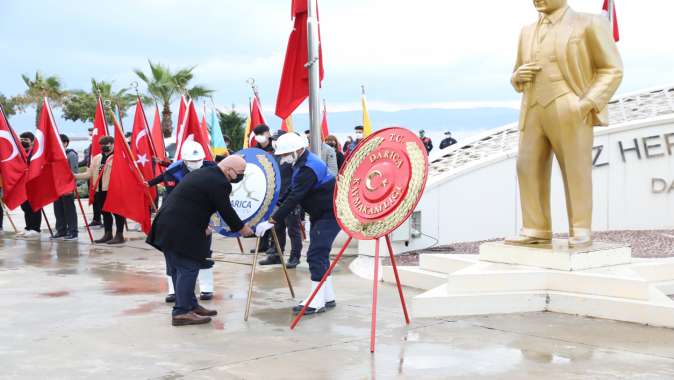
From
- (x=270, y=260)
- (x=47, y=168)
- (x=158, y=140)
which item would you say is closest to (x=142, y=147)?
(x=47, y=168)

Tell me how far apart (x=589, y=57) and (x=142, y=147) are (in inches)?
356

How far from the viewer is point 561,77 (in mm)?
7695

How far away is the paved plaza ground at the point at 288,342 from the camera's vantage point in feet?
18.5

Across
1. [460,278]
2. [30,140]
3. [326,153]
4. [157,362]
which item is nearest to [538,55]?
[460,278]

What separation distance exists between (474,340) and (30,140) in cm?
1213

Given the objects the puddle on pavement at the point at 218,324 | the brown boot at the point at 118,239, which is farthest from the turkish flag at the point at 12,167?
the puddle on pavement at the point at 218,324

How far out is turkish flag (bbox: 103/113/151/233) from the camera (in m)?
13.2

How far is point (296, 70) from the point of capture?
12.2 metres

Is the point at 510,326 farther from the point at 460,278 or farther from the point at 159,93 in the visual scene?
the point at 159,93

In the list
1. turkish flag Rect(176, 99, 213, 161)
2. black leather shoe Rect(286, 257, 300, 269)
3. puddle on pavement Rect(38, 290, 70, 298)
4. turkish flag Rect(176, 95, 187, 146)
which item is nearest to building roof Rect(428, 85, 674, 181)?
black leather shoe Rect(286, 257, 300, 269)

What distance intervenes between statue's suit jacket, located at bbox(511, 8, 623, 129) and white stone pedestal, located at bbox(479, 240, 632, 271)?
1.33 meters

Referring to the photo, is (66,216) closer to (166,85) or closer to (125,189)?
(125,189)

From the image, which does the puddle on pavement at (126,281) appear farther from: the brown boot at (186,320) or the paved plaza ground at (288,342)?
the brown boot at (186,320)

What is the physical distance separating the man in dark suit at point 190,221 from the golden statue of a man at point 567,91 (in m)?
2.96
